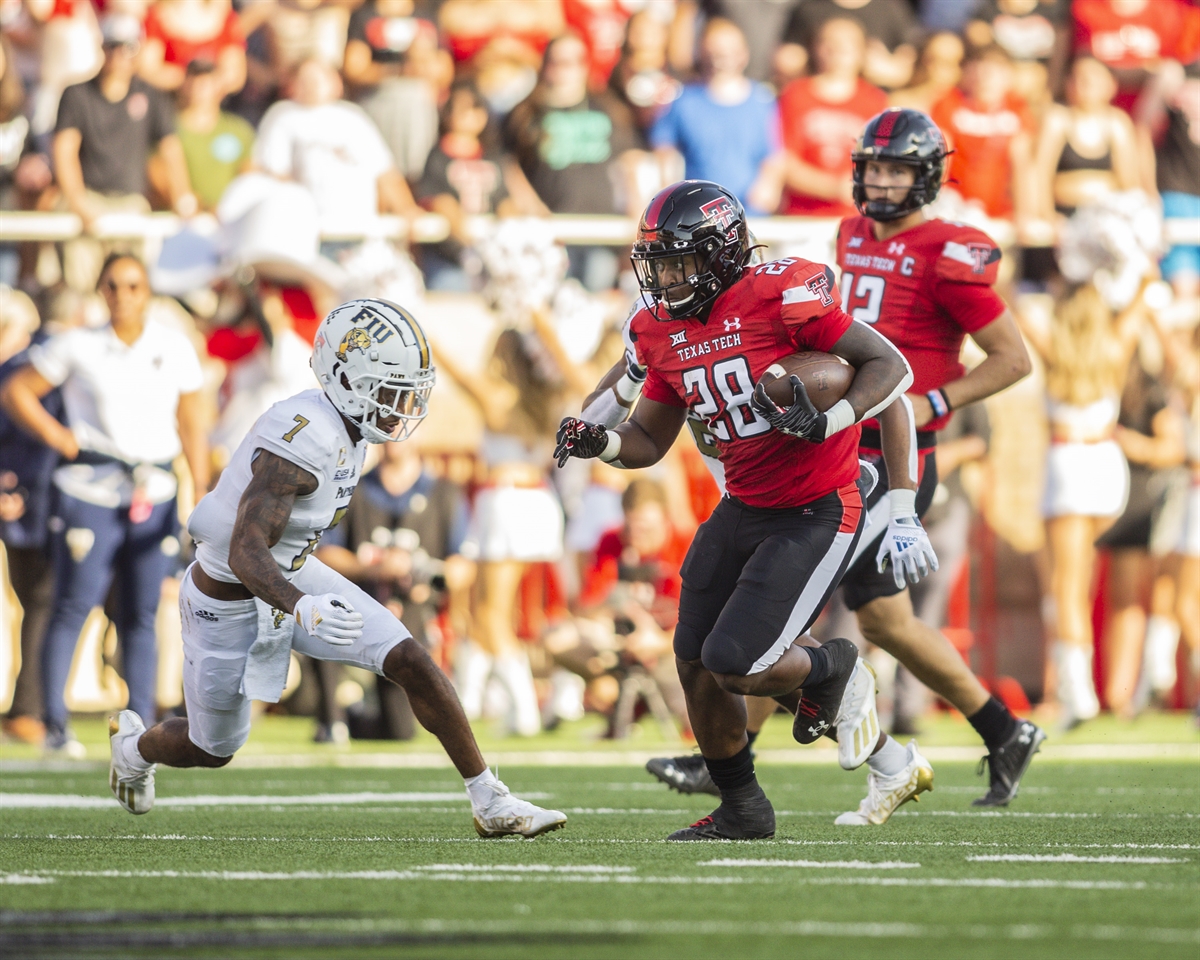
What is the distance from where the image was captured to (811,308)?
533 centimetres

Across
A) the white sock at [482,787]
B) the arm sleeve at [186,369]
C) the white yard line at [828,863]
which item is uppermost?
the arm sleeve at [186,369]

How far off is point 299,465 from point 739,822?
1.52 m

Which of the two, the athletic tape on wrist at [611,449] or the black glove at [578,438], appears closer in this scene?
the black glove at [578,438]

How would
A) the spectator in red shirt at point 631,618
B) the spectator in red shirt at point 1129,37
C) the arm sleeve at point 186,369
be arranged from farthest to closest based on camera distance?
the spectator in red shirt at point 1129,37 < the spectator in red shirt at point 631,618 < the arm sleeve at point 186,369

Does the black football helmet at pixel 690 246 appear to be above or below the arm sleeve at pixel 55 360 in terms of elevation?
above

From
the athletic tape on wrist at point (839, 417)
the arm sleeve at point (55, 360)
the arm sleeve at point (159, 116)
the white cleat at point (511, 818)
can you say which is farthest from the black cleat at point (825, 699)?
the arm sleeve at point (159, 116)

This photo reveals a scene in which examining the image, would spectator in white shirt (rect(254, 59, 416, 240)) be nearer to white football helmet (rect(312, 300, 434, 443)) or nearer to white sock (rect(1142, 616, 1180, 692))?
white sock (rect(1142, 616, 1180, 692))

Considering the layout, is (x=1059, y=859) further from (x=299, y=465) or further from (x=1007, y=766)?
(x=299, y=465)

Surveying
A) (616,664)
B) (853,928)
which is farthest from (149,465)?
(853,928)

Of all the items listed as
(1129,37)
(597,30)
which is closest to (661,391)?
(597,30)

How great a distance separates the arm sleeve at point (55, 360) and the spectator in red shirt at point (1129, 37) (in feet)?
21.8

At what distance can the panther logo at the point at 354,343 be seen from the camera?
5.42 metres

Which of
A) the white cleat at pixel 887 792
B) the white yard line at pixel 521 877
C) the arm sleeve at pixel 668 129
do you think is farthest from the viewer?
the arm sleeve at pixel 668 129

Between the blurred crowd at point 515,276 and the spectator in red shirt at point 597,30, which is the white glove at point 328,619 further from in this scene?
the spectator in red shirt at point 597,30
